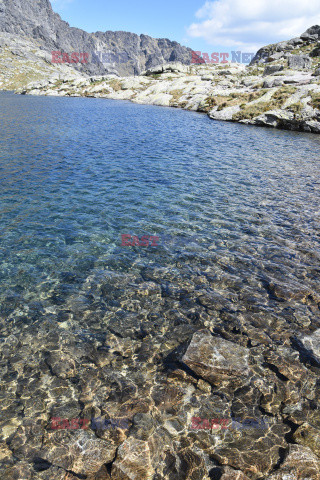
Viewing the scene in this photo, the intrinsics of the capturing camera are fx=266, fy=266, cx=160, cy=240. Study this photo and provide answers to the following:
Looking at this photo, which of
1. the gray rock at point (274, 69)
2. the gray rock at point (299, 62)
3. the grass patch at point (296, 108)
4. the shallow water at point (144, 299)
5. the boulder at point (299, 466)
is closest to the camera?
the boulder at point (299, 466)

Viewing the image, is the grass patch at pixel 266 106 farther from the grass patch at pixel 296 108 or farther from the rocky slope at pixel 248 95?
the grass patch at pixel 296 108

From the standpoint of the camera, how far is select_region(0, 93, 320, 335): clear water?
1145 centimetres

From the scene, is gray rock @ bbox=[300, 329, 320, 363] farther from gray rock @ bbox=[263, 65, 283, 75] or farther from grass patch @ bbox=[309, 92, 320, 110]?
gray rock @ bbox=[263, 65, 283, 75]

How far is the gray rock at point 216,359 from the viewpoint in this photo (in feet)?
28.0

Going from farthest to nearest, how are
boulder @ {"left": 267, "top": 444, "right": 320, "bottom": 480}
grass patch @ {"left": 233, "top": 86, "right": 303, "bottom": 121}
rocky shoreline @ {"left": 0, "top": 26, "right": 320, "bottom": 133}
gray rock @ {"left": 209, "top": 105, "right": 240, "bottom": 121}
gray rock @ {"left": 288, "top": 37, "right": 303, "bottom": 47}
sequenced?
gray rock @ {"left": 288, "top": 37, "right": 303, "bottom": 47} → gray rock @ {"left": 209, "top": 105, "right": 240, "bottom": 121} → grass patch @ {"left": 233, "top": 86, "right": 303, "bottom": 121} → rocky shoreline @ {"left": 0, "top": 26, "right": 320, "bottom": 133} → boulder @ {"left": 267, "top": 444, "right": 320, "bottom": 480}

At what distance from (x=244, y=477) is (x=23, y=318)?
884 cm

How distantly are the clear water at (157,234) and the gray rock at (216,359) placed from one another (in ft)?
5.47

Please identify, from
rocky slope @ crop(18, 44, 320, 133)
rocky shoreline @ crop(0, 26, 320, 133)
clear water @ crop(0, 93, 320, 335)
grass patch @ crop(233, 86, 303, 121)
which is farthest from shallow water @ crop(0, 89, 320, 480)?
grass patch @ crop(233, 86, 303, 121)

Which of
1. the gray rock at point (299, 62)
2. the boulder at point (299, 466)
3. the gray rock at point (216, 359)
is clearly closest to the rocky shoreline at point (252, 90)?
the gray rock at point (299, 62)

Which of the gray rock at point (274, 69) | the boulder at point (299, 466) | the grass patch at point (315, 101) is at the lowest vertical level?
the boulder at point (299, 466)

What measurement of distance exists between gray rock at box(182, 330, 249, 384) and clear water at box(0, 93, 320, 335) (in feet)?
5.47

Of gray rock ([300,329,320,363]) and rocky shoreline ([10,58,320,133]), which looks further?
rocky shoreline ([10,58,320,133])

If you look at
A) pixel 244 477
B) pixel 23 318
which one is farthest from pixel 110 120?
pixel 244 477

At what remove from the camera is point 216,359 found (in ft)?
28.6
